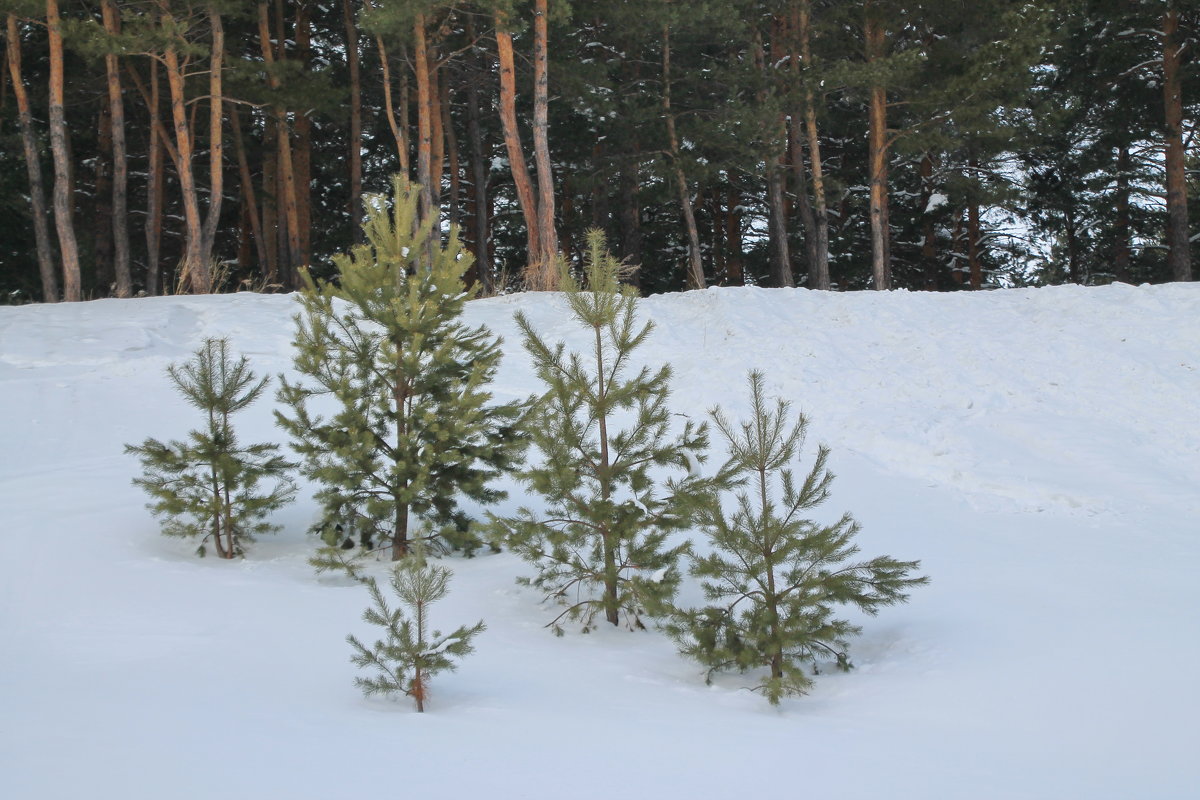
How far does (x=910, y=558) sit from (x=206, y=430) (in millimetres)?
6466

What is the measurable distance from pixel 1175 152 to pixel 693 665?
17.6 meters

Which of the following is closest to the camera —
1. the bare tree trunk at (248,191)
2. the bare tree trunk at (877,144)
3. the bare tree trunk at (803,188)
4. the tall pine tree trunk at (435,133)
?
the tall pine tree trunk at (435,133)

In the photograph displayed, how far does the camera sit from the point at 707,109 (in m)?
20.5

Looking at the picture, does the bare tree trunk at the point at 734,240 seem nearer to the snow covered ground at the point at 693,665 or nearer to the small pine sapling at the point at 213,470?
the snow covered ground at the point at 693,665

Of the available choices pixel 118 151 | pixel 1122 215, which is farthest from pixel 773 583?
pixel 1122 215

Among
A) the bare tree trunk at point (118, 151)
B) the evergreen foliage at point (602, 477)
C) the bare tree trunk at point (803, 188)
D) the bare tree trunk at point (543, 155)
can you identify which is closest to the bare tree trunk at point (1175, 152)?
the bare tree trunk at point (803, 188)

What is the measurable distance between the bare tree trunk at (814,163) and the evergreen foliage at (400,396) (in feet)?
45.5

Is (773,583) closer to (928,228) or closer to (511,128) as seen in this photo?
(511,128)

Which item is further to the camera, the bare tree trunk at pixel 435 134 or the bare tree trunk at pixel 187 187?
the bare tree trunk at pixel 435 134

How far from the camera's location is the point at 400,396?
22.8 feet

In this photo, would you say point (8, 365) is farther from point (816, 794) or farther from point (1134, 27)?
point (1134, 27)

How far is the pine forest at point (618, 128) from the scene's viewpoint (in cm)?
1691

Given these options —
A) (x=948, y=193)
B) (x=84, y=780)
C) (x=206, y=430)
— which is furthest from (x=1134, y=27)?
(x=84, y=780)

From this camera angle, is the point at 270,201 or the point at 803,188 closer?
the point at 803,188
